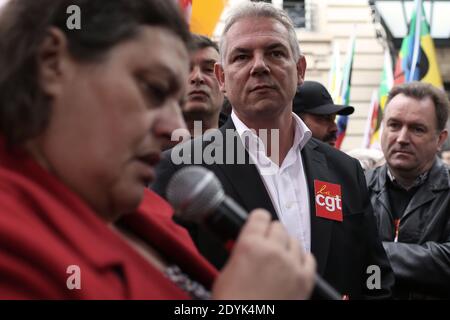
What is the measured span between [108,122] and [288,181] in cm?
160

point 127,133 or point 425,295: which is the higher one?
point 127,133

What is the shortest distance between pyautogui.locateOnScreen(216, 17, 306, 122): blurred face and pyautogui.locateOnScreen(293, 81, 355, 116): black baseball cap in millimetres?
1773

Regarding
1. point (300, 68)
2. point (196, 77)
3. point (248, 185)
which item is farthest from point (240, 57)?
point (196, 77)

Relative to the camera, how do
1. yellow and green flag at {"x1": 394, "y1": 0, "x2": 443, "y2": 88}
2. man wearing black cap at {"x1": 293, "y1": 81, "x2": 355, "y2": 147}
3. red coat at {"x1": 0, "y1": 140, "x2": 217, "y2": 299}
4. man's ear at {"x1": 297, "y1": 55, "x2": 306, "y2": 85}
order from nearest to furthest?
red coat at {"x1": 0, "y1": 140, "x2": 217, "y2": 299}, man's ear at {"x1": 297, "y1": 55, "x2": 306, "y2": 85}, man wearing black cap at {"x1": 293, "y1": 81, "x2": 355, "y2": 147}, yellow and green flag at {"x1": 394, "y1": 0, "x2": 443, "y2": 88}

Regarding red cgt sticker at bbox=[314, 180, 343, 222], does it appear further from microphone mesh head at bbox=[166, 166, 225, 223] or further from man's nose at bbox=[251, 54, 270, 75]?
microphone mesh head at bbox=[166, 166, 225, 223]

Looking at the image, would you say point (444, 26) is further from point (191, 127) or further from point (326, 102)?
point (191, 127)

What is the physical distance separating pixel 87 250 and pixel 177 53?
432 millimetres

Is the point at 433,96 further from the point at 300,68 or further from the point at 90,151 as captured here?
the point at 90,151

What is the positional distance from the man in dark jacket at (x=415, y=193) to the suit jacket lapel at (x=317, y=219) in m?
0.81

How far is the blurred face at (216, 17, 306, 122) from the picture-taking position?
2.92 metres

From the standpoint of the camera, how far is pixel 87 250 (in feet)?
4.00

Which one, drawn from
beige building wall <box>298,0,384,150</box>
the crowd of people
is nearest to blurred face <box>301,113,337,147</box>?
the crowd of people

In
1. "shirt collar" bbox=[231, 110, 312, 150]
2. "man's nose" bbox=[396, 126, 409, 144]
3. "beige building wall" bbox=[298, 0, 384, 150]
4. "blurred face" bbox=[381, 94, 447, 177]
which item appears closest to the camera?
"shirt collar" bbox=[231, 110, 312, 150]

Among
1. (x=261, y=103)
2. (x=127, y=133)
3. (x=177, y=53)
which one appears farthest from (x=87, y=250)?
(x=261, y=103)
